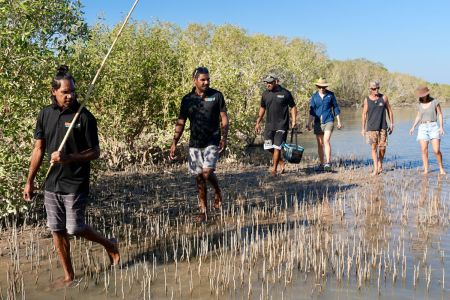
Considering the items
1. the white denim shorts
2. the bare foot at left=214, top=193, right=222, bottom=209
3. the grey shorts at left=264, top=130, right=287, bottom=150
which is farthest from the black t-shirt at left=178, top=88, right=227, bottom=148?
the white denim shorts

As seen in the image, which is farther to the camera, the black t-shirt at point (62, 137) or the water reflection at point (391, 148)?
the water reflection at point (391, 148)

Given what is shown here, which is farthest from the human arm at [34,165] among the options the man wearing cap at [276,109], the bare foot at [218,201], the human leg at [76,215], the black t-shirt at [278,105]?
the black t-shirt at [278,105]

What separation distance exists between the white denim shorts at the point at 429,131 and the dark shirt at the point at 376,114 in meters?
0.90

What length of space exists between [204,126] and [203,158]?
493 mm

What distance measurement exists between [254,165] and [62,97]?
8.31 m

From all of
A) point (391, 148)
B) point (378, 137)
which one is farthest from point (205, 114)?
point (391, 148)

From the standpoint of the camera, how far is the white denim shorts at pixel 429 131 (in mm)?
10469

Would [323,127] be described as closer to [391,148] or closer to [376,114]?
[376,114]

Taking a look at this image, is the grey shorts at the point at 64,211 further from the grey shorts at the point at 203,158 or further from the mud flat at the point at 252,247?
the grey shorts at the point at 203,158

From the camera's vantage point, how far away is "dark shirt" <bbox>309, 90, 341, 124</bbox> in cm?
1084

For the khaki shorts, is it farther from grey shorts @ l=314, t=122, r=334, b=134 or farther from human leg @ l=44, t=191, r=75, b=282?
human leg @ l=44, t=191, r=75, b=282

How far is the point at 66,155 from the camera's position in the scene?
4086mm

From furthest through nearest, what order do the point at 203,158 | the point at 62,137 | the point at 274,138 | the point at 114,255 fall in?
the point at 274,138 < the point at 203,158 < the point at 114,255 < the point at 62,137

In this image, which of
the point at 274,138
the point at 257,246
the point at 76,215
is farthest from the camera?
the point at 274,138
